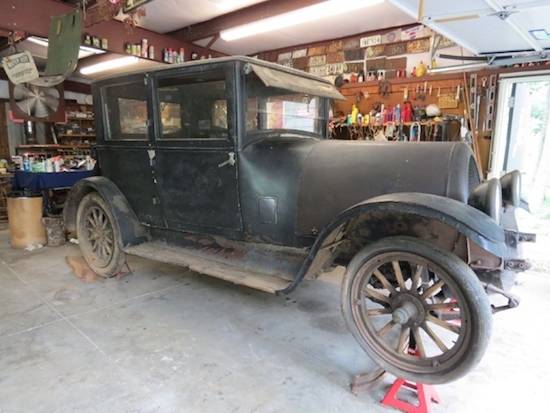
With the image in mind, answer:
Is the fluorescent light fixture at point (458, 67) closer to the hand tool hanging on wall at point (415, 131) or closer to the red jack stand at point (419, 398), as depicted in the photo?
the hand tool hanging on wall at point (415, 131)

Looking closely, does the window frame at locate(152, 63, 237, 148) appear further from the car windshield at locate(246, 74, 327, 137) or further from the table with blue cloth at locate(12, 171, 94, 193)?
the table with blue cloth at locate(12, 171, 94, 193)

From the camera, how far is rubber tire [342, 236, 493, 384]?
5.34ft

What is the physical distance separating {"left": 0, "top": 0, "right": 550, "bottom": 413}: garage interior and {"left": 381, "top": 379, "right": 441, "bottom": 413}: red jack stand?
15 mm

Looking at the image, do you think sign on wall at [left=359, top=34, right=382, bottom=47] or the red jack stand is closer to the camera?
the red jack stand

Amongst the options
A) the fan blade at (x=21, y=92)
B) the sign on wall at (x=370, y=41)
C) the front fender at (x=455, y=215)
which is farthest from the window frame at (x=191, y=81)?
the fan blade at (x=21, y=92)

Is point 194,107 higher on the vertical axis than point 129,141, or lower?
higher

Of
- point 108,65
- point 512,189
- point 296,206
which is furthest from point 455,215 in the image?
point 108,65

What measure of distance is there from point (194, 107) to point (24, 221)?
10.3ft

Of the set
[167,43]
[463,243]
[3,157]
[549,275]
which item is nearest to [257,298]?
[463,243]

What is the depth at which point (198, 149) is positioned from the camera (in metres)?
2.72

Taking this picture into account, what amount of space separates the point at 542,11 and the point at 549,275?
7.69 ft

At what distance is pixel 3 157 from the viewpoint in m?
9.71

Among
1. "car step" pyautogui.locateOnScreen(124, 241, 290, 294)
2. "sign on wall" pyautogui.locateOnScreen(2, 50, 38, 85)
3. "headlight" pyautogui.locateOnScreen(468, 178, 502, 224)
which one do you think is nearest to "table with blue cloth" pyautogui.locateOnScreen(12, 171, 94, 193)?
"sign on wall" pyautogui.locateOnScreen(2, 50, 38, 85)

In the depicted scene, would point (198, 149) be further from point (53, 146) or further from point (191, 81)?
point (53, 146)
